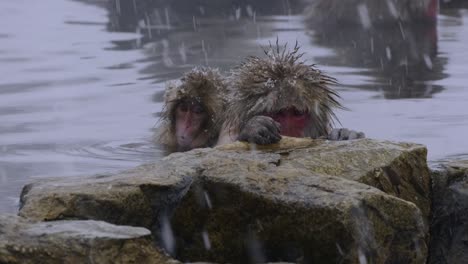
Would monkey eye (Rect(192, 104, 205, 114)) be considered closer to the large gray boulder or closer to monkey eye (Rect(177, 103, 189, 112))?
monkey eye (Rect(177, 103, 189, 112))

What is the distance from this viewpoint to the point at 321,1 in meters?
13.5

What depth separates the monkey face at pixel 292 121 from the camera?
5.23 meters

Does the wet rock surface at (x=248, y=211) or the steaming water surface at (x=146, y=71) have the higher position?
the wet rock surface at (x=248, y=211)

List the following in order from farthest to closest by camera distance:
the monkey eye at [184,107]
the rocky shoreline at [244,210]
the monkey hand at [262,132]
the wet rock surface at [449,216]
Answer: the monkey eye at [184,107] < the monkey hand at [262,132] < the wet rock surface at [449,216] < the rocky shoreline at [244,210]

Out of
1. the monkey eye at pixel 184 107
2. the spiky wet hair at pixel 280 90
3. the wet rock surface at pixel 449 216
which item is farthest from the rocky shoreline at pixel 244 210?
the monkey eye at pixel 184 107

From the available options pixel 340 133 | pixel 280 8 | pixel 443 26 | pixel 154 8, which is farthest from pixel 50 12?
pixel 340 133

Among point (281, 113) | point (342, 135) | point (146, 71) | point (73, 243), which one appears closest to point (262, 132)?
point (342, 135)

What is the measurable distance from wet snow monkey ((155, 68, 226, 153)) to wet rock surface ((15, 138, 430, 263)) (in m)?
2.00

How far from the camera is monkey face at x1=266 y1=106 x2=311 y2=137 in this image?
17.1 feet

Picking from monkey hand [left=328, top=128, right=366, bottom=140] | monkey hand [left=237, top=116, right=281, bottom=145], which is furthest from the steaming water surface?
monkey hand [left=328, top=128, right=366, bottom=140]

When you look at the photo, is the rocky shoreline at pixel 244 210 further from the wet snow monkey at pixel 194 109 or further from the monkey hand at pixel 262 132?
the wet snow monkey at pixel 194 109

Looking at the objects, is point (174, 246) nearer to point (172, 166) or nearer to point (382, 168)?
point (172, 166)

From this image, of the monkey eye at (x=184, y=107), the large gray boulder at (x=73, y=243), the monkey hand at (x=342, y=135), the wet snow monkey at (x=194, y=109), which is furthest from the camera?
the monkey eye at (x=184, y=107)

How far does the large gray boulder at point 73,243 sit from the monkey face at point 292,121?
1.98m
